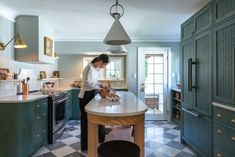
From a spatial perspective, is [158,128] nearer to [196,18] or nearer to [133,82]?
[133,82]

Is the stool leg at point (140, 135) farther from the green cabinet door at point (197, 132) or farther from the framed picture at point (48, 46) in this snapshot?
the framed picture at point (48, 46)

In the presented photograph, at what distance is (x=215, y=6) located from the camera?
7.48ft

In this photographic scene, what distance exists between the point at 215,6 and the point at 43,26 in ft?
9.87

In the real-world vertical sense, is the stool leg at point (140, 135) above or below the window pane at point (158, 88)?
below

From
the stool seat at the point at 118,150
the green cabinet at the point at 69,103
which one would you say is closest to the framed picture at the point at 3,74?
the green cabinet at the point at 69,103

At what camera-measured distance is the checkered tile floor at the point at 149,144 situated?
113 inches

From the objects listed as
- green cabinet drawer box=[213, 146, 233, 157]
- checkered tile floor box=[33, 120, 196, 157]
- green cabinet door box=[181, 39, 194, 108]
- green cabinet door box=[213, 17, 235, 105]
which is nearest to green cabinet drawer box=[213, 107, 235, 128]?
green cabinet door box=[213, 17, 235, 105]

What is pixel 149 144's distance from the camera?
10.7 feet

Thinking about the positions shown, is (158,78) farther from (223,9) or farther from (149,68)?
(223,9)

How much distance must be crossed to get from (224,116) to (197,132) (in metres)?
0.78

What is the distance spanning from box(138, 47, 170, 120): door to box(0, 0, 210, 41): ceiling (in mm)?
704

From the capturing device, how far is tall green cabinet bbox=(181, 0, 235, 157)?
2.01 metres

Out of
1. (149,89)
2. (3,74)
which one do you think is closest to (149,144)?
(149,89)

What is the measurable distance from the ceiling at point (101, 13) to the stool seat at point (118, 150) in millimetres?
1962
